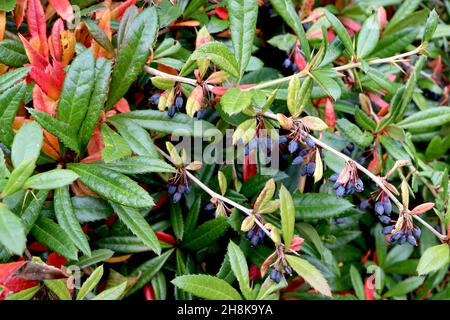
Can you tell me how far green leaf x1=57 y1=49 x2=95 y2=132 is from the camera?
1.04 m

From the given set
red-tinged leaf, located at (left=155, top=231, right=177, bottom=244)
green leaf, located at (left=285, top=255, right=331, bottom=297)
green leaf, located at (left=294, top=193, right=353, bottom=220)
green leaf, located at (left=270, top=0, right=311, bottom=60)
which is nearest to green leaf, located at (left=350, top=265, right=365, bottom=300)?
green leaf, located at (left=294, top=193, right=353, bottom=220)

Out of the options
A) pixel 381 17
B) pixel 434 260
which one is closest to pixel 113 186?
pixel 434 260

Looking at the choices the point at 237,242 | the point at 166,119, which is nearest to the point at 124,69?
the point at 166,119

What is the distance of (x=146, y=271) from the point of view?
4.03ft

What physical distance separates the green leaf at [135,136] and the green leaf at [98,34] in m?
0.15

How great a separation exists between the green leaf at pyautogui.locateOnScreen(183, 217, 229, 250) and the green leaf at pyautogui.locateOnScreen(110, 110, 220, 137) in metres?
0.19

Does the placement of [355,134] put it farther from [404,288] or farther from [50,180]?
[50,180]

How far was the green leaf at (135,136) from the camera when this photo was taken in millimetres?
1101

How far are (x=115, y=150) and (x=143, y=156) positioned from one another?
7 cm

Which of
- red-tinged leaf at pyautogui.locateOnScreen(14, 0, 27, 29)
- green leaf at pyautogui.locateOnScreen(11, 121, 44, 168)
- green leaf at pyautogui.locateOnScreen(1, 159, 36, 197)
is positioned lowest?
green leaf at pyautogui.locateOnScreen(1, 159, 36, 197)

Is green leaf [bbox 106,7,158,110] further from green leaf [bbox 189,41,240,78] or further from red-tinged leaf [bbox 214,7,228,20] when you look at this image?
red-tinged leaf [bbox 214,7,228,20]

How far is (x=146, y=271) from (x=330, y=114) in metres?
0.56

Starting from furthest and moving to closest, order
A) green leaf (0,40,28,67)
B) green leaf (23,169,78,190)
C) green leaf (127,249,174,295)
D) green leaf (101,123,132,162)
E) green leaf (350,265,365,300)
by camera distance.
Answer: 1. green leaf (350,265,365,300)
2. green leaf (127,249,174,295)
3. green leaf (0,40,28,67)
4. green leaf (101,123,132,162)
5. green leaf (23,169,78,190)
